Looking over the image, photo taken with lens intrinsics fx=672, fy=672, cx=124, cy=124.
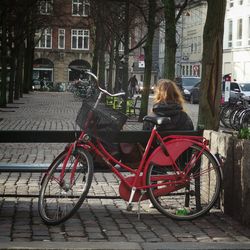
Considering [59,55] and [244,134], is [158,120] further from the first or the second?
[59,55]

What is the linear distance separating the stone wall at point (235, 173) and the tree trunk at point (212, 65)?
185cm

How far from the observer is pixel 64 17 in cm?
4416

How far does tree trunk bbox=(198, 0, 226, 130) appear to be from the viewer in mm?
8852

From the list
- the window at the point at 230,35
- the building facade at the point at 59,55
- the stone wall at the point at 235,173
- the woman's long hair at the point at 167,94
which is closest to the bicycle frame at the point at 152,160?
the stone wall at the point at 235,173

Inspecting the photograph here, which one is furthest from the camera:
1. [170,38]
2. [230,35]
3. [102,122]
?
[230,35]

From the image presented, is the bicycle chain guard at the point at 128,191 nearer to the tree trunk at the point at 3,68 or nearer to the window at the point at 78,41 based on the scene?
the tree trunk at the point at 3,68

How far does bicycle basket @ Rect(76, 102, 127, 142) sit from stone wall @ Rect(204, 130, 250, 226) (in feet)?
3.57

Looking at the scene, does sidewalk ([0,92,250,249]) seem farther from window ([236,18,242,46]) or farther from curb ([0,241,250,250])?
window ([236,18,242,46])

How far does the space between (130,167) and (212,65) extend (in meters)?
2.66

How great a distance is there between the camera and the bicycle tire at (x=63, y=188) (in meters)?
6.34

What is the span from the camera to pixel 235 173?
6.62m

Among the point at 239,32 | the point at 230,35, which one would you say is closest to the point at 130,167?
the point at 239,32

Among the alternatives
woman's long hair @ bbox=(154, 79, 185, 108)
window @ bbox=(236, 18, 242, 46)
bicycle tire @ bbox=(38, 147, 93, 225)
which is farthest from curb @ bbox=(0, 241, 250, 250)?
window @ bbox=(236, 18, 242, 46)

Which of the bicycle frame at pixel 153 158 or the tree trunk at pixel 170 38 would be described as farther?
the tree trunk at pixel 170 38
